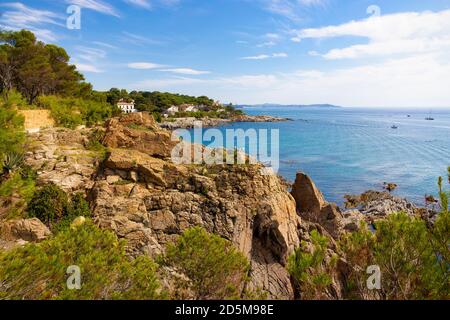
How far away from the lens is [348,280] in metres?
8.52

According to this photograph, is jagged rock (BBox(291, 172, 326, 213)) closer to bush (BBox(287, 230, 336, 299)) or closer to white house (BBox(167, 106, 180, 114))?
bush (BBox(287, 230, 336, 299))

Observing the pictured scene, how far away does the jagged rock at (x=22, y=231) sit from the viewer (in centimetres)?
1353

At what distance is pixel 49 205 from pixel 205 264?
10632 mm

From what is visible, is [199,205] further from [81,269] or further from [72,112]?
[72,112]

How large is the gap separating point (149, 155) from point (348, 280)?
15348 mm

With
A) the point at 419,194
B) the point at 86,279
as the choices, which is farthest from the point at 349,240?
the point at 419,194

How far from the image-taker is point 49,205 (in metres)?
16.1

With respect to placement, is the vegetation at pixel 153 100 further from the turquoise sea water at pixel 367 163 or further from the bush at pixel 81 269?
the bush at pixel 81 269

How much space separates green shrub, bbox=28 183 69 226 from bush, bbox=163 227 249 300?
946cm

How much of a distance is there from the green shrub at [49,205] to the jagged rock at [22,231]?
1.79 meters

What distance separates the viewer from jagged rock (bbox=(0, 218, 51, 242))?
1353 cm

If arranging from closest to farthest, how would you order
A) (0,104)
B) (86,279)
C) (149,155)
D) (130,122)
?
(86,279) < (0,104) < (149,155) < (130,122)
